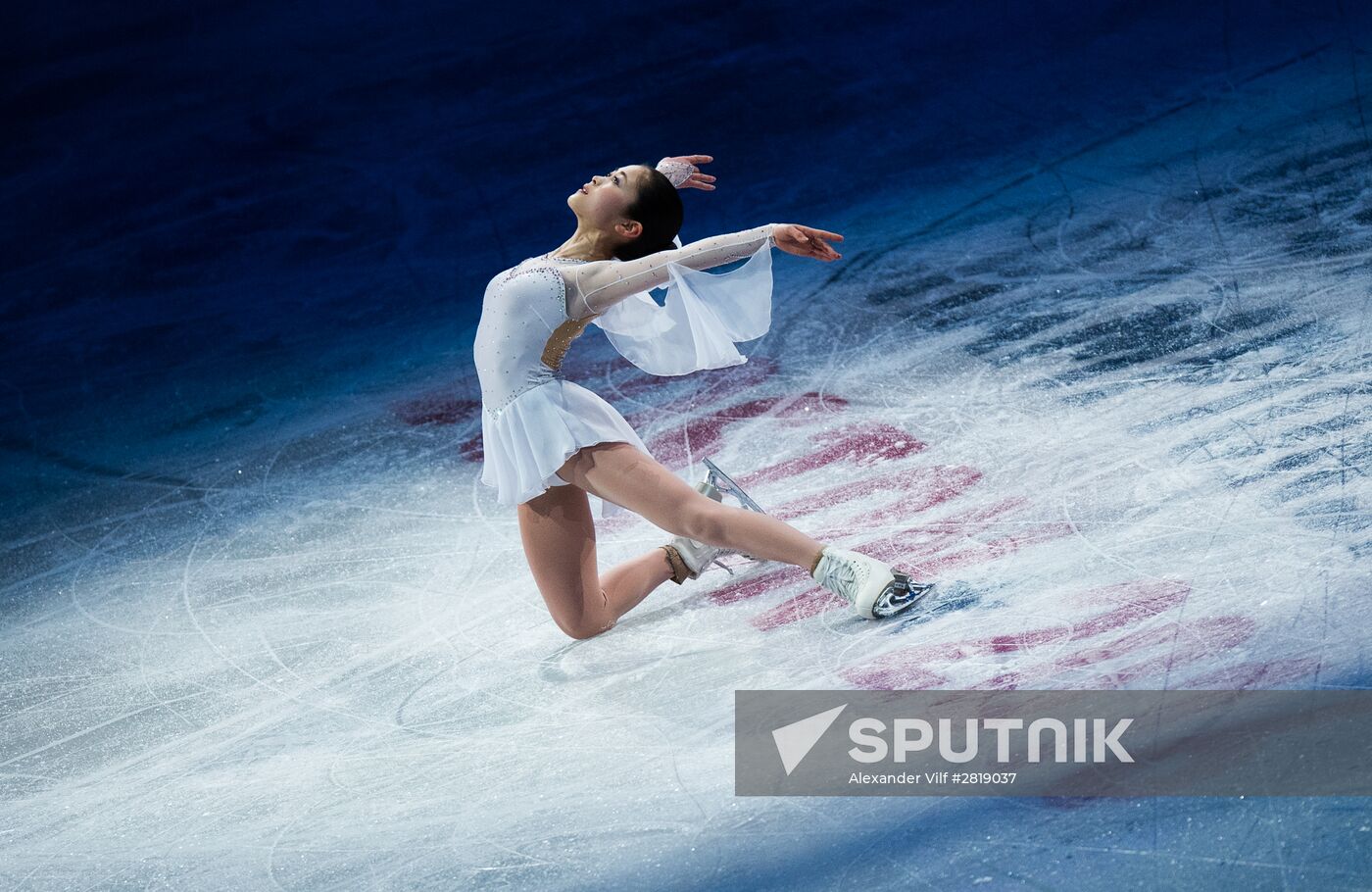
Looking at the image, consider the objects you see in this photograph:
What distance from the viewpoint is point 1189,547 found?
400 centimetres

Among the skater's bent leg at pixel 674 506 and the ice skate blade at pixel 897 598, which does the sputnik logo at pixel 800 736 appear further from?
the skater's bent leg at pixel 674 506

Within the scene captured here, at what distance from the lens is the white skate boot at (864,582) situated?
3.88m

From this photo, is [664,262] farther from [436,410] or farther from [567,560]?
[436,410]

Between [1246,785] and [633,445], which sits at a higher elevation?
[633,445]

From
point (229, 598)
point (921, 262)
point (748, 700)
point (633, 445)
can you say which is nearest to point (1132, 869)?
point (748, 700)

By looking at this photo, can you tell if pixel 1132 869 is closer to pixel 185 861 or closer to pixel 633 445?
pixel 633 445

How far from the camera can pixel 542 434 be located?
3936 mm

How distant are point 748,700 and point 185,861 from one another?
55.5 inches

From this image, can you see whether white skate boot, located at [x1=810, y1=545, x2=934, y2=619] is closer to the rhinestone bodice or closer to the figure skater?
the figure skater

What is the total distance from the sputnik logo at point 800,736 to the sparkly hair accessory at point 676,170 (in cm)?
178

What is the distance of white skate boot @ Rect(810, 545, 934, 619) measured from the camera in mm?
3877

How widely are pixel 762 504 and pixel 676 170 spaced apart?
1.13m

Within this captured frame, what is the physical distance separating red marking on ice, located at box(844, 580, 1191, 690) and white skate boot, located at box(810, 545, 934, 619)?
17 cm

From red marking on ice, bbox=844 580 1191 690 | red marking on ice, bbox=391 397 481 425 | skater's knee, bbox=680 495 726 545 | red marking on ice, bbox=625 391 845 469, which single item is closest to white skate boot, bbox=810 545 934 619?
red marking on ice, bbox=844 580 1191 690
